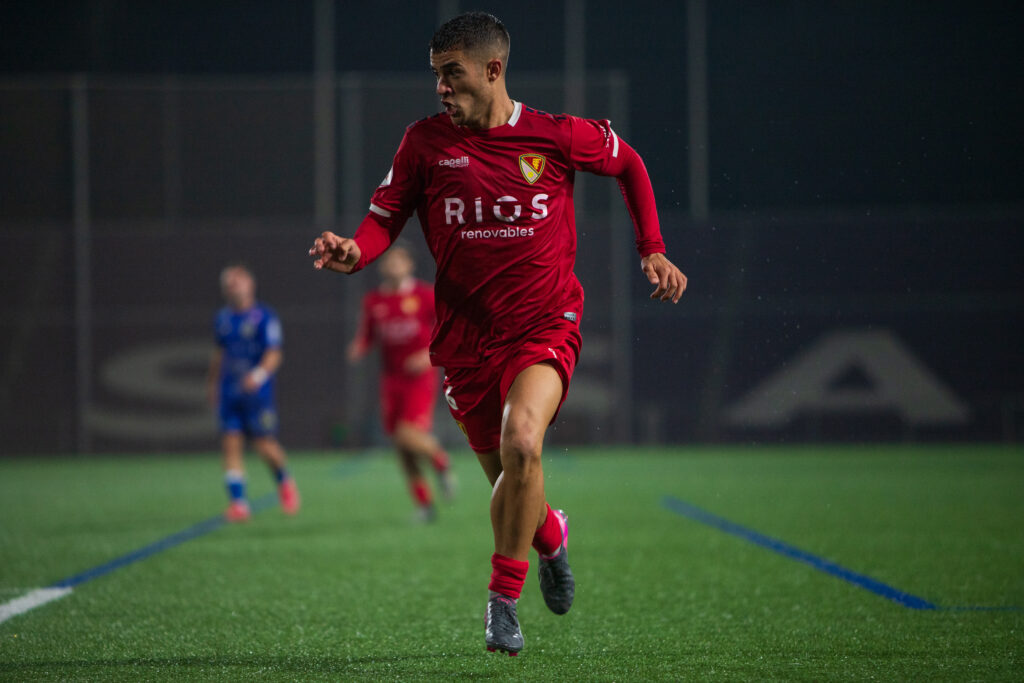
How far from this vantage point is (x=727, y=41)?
21891mm

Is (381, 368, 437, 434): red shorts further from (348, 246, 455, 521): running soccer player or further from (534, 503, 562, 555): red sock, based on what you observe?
(534, 503, 562, 555): red sock

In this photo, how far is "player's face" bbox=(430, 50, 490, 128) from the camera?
411 cm

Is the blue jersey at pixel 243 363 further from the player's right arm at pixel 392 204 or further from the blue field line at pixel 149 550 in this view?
the player's right arm at pixel 392 204

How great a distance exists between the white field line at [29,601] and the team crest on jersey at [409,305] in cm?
444


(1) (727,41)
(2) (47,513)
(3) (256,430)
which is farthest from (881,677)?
(1) (727,41)

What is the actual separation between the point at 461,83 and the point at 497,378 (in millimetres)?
1025

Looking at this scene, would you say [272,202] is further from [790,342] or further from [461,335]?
[461,335]

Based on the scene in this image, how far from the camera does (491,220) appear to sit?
4.19 m

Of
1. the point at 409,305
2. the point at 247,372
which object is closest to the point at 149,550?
the point at 247,372

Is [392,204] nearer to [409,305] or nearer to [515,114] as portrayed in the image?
[515,114]

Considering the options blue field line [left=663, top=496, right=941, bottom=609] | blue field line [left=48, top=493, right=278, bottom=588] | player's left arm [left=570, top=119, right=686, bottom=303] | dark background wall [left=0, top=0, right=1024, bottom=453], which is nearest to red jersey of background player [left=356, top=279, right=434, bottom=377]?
blue field line [left=48, top=493, right=278, bottom=588]

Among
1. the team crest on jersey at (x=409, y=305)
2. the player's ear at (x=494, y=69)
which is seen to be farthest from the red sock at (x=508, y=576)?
the team crest on jersey at (x=409, y=305)

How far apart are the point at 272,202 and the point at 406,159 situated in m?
16.3

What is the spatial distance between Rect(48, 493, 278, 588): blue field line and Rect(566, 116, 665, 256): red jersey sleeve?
11.3 feet
